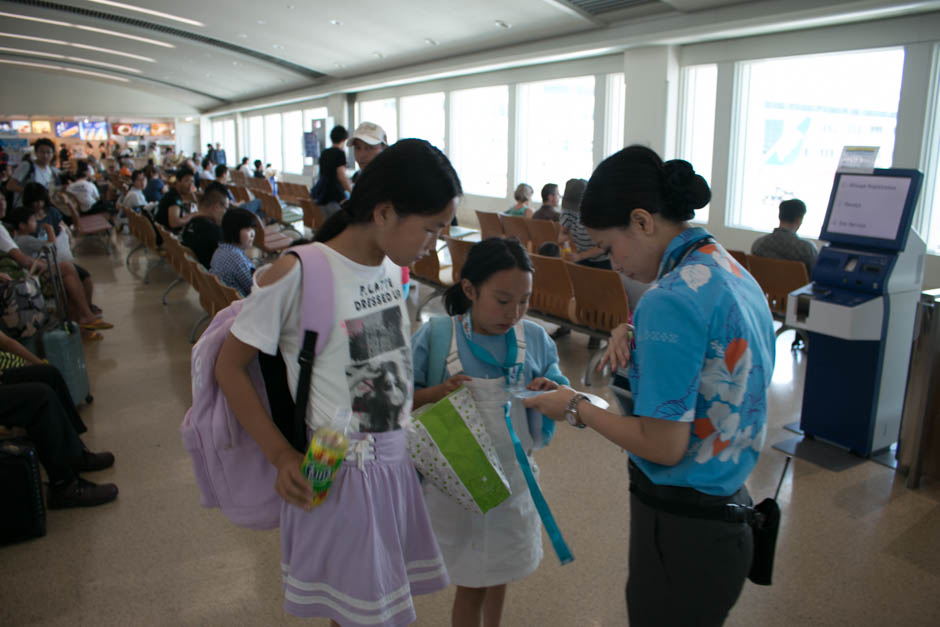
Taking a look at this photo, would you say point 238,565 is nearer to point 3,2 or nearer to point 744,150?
point 744,150

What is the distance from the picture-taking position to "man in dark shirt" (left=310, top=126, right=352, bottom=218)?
6.27 m

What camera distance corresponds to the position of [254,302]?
117cm

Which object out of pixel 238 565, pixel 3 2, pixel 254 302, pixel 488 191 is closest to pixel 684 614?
pixel 254 302

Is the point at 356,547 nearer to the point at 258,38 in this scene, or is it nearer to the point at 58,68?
the point at 258,38

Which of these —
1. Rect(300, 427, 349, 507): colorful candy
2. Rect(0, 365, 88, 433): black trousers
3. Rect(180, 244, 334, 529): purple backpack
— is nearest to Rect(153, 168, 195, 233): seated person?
Rect(0, 365, 88, 433): black trousers

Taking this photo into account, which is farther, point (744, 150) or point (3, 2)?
point (3, 2)

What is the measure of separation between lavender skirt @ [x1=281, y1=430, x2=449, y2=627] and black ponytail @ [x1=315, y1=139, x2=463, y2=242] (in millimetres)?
447

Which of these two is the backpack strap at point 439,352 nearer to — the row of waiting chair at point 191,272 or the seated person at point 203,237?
the row of waiting chair at point 191,272

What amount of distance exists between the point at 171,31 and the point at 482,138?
33.5ft

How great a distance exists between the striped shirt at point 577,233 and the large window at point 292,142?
20.7 m

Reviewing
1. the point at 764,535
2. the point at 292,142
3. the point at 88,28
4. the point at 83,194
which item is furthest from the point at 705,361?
the point at 292,142

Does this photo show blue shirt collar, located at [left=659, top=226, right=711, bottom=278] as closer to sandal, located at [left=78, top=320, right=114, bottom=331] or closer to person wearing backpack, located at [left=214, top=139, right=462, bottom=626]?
person wearing backpack, located at [left=214, top=139, right=462, bottom=626]

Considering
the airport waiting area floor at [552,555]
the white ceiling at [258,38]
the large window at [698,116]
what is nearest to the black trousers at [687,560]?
the airport waiting area floor at [552,555]

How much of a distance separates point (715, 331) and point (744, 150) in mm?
9379
